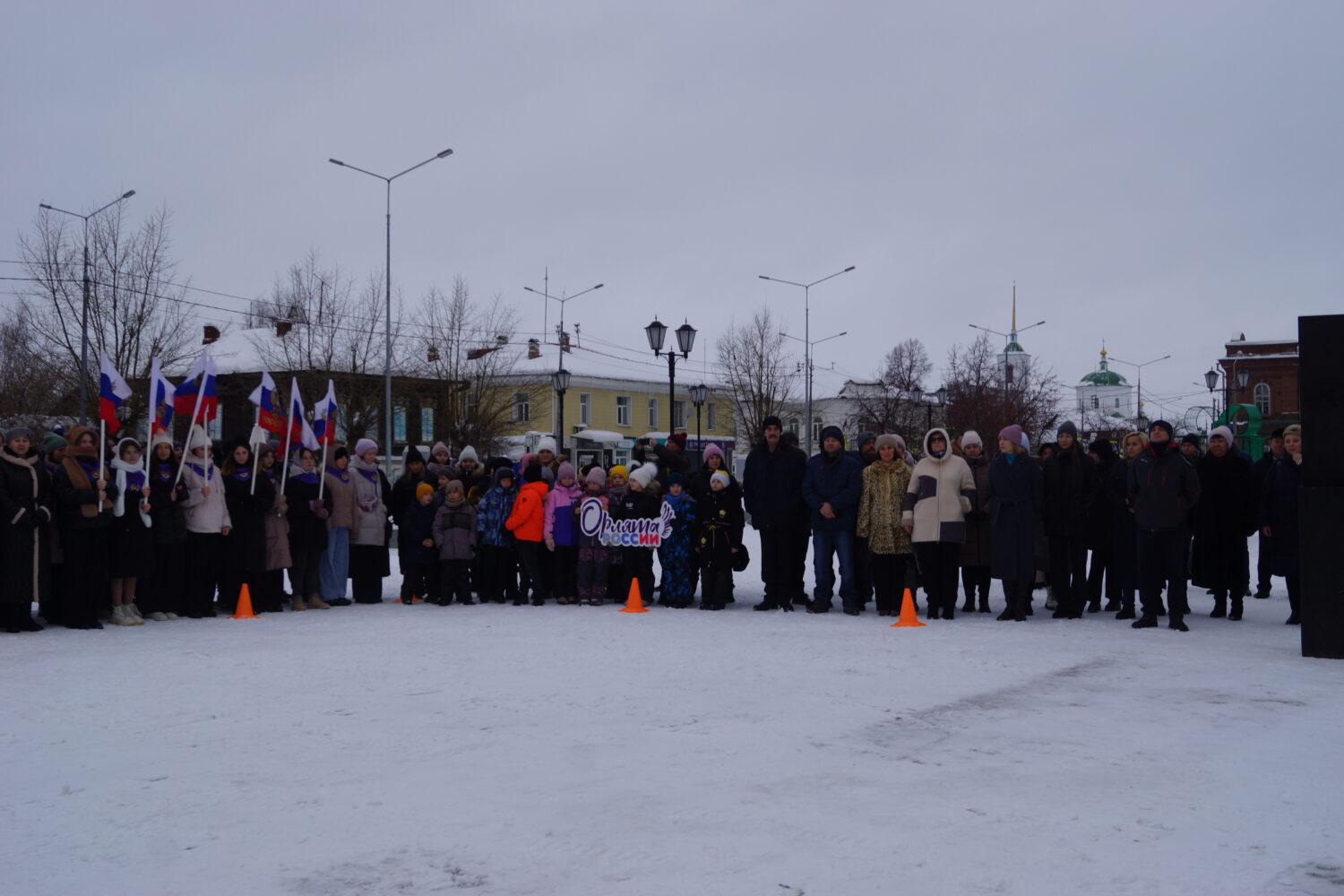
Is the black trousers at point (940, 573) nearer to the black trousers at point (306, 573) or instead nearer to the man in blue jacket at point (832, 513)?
the man in blue jacket at point (832, 513)

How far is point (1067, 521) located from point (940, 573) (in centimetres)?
146

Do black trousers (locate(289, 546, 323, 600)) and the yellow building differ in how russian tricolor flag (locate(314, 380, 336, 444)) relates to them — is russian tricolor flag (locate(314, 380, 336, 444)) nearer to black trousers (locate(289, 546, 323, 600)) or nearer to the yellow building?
black trousers (locate(289, 546, 323, 600))

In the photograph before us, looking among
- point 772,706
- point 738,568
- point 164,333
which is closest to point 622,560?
point 738,568

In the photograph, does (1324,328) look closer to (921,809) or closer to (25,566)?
(921,809)

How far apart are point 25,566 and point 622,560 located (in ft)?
21.5

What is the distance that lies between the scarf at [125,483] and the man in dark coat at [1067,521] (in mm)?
9484

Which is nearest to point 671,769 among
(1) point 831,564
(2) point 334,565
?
(1) point 831,564

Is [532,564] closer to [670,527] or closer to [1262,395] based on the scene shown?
[670,527]

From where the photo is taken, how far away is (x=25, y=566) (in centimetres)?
1189

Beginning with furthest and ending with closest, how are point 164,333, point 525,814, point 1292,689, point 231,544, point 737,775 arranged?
point 164,333 → point 231,544 → point 1292,689 → point 737,775 → point 525,814

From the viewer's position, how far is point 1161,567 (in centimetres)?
1260

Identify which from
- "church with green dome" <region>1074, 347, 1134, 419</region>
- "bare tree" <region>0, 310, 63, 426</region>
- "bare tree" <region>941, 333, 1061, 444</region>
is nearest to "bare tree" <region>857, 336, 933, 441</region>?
"bare tree" <region>941, 333, 1061, 444</region>

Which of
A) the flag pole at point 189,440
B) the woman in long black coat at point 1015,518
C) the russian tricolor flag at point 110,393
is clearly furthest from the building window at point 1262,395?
the russian tricolor flag at point 110,393

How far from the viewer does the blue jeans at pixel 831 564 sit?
14047 mm
